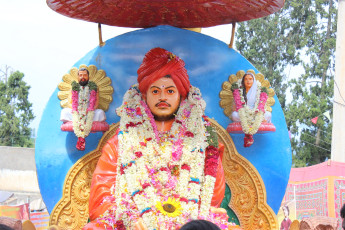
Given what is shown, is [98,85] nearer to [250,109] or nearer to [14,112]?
[250,109]

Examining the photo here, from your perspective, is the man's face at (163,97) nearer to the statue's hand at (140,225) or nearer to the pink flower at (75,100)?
the pink flower at (75,100)

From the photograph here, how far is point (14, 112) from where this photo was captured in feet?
75.5

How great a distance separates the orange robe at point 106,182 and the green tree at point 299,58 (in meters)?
15.6

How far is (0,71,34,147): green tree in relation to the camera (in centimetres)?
2273

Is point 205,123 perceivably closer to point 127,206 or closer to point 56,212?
point 127,206

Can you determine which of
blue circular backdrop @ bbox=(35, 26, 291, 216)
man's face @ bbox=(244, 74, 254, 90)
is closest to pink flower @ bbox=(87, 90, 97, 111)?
blue circular backdrop @ bbox=(35, 26, 291, 216)

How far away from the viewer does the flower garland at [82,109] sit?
16.5 feet

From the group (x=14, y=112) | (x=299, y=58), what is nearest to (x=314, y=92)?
(x=299, y=58)

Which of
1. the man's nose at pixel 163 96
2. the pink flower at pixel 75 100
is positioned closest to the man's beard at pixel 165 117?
the man's nose at pixel 163 96

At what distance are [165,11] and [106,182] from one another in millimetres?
1743

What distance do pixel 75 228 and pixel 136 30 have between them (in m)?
2.03

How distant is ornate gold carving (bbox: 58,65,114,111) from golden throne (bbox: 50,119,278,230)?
0.28 meters

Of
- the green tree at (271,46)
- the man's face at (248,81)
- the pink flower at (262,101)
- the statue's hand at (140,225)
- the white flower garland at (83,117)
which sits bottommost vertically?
the statue's hand at (140,225)

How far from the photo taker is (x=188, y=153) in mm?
4629
